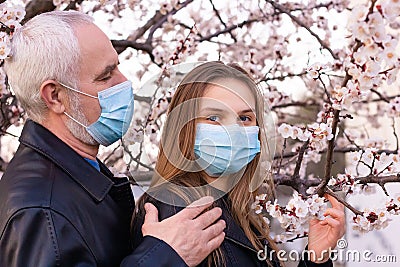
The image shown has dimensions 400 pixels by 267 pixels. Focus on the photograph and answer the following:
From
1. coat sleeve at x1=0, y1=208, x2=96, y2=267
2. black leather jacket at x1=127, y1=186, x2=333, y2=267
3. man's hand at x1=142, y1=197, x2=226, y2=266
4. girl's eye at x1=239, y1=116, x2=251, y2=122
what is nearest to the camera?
coat sleeve at x1=0, y1=208, x2=96, y2=267

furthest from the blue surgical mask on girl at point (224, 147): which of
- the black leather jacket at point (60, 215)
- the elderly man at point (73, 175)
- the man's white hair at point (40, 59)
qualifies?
the man's white hair at point (40, 59)

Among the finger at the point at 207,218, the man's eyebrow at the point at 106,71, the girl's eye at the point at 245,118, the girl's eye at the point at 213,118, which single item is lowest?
the finger at the point at 207,218

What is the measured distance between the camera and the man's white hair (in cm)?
158

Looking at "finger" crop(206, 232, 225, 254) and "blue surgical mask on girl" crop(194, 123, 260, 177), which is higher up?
"blue surgical mask on girl" crop(194, 123, 260, 177)

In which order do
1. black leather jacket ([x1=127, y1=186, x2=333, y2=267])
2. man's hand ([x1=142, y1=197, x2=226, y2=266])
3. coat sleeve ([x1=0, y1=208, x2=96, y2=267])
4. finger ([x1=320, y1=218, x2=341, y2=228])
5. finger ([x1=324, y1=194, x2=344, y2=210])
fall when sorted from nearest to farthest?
1. coat sleeve ([x1=0, y1=208, x2=96, y2=267])
2. man's hand ([x1=142, y1=197, x2=226, y2=266])
3. black leather jacket ([x1=127, y1=186, x2=333, y2=267])
4. finger ([x1=320, y1=218, x2=341, y2=228])
5. finger ([x1=324, y1=194, x2=344, y2=210])

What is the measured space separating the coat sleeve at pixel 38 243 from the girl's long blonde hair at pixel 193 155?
278mm

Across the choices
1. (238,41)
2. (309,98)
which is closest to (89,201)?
(238,41)

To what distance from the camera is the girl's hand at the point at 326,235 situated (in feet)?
5.98

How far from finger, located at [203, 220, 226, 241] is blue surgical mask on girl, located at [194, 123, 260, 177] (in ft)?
0.53

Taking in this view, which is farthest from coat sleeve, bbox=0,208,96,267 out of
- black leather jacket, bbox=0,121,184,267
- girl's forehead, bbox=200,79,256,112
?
girl's forehead, bbox=200,79,256,112

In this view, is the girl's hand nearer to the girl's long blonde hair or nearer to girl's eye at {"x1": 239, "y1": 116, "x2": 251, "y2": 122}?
the girl's long blonde hair

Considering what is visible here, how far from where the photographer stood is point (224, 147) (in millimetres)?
1688

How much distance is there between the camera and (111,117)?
5.54ft

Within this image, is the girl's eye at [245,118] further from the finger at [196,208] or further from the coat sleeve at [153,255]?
the coat sleeve at [153,255]
